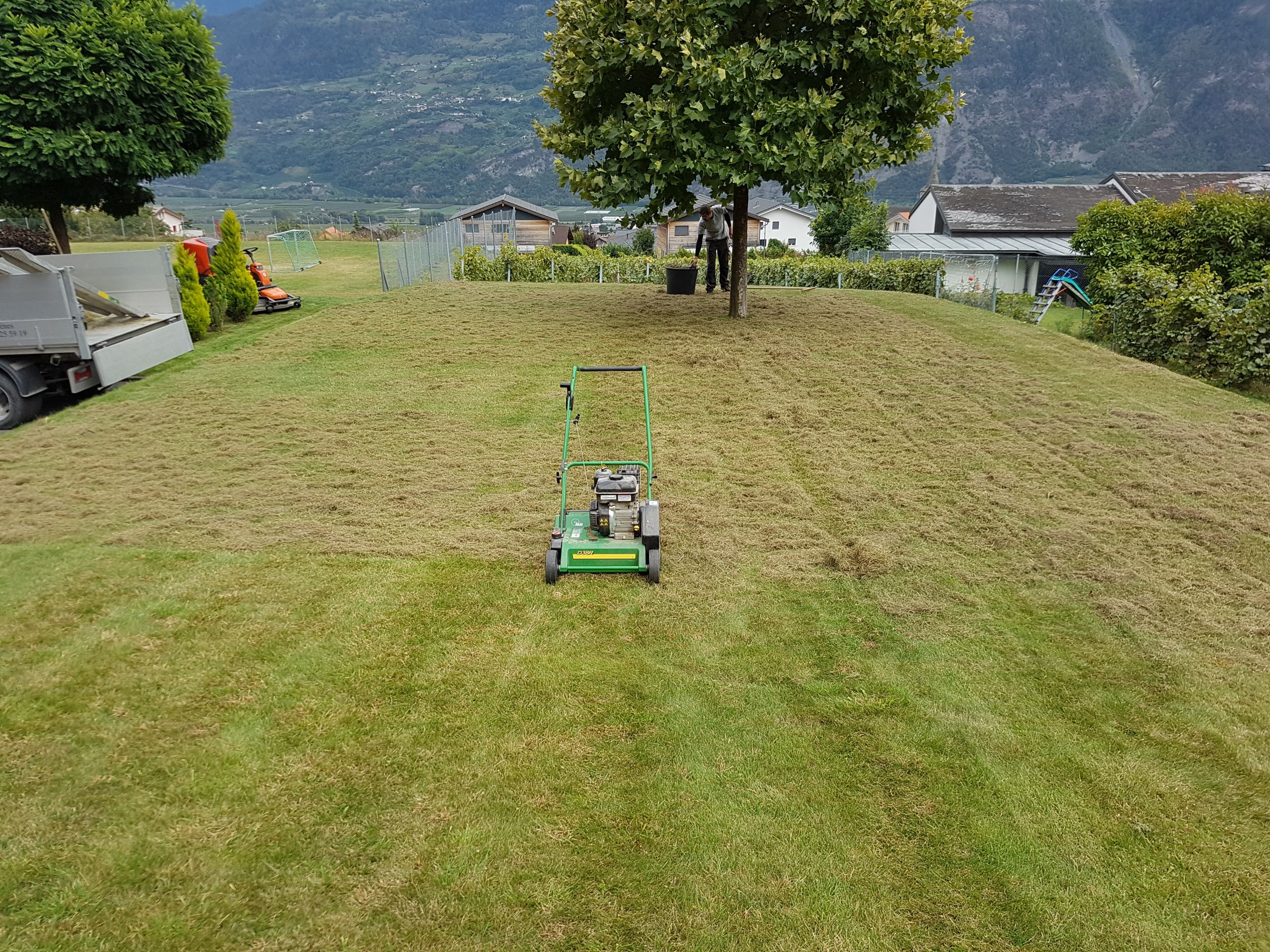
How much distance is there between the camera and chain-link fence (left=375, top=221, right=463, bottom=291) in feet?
72.0

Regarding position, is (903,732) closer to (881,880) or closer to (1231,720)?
(881,880)

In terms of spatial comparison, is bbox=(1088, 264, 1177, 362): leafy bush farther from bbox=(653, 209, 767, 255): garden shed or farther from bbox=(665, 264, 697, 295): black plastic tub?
bbox=(653, 209, 767, 255): garden shed

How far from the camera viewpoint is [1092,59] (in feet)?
521

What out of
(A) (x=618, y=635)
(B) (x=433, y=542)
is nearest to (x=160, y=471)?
(B) (x=433, y=542)

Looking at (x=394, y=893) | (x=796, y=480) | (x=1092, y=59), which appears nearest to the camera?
(x=394, y=893)

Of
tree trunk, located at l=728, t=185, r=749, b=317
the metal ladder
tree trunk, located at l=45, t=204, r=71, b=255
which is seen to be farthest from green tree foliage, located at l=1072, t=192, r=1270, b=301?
tree trunk, located at l=45, t=204, r=71, b=255

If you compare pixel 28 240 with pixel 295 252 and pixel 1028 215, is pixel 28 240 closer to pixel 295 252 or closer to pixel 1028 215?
pixel 295 252

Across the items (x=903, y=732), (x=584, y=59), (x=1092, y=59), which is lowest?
(x=903, y=732)

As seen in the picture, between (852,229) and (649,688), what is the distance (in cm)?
3686

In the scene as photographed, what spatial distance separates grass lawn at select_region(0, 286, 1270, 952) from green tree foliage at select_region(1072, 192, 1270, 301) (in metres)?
8.44

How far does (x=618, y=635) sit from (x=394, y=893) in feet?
7.84

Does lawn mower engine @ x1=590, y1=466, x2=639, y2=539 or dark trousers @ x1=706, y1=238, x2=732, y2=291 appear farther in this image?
dark trousers @ x1=706, y1=238, x2=732, y2=291

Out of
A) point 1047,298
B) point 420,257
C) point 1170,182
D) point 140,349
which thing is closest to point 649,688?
point 140,349

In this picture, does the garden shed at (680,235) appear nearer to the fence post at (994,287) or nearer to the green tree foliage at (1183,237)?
the fence post at (994,287)
